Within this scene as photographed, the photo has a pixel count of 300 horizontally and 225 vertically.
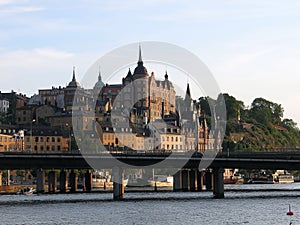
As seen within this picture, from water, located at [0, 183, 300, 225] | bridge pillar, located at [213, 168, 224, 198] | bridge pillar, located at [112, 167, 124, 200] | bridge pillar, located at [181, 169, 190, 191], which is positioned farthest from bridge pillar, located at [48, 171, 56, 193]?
bridge pillar, located at [213, 168, 224, 198]

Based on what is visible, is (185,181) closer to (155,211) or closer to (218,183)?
(218,183)

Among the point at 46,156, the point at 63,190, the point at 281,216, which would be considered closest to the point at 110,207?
the point at 46,156

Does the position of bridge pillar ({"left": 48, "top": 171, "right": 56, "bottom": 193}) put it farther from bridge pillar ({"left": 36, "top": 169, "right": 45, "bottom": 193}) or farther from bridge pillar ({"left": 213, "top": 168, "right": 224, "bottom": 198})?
bridge pillar ({"left": 213, "top": 168, "right": 224, "bottom": 198})

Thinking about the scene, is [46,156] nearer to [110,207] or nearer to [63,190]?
[110,207]

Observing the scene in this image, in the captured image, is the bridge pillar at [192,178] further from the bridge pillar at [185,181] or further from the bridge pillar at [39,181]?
the bridge pillar at [39,181]

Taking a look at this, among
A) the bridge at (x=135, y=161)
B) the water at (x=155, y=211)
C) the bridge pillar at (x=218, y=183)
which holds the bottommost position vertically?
the water at (x=155, y=211)

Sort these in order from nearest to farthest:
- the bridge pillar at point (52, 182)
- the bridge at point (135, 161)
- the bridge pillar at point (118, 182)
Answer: the bridge at point (135, 161)
the bridge pillar at point (118, 182)
the bridge pillar at point (52, 182)

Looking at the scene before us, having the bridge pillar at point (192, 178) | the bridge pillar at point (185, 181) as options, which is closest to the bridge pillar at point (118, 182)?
the bridge pillar at point (185, 181)

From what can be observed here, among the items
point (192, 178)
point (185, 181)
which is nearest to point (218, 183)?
point (185, 181)

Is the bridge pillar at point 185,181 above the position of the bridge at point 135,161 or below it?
below

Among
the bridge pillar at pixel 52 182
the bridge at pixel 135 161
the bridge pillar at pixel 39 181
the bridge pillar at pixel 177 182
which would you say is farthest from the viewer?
the bridge pillar at pixel 177 182

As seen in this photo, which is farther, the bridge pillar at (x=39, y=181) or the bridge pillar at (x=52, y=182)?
the bridge pillar at (x=52, y=182)

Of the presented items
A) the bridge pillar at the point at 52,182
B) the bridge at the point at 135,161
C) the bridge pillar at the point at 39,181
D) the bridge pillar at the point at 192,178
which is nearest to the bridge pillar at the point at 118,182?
the bridge at the point at 135,161

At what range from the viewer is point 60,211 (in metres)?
112
